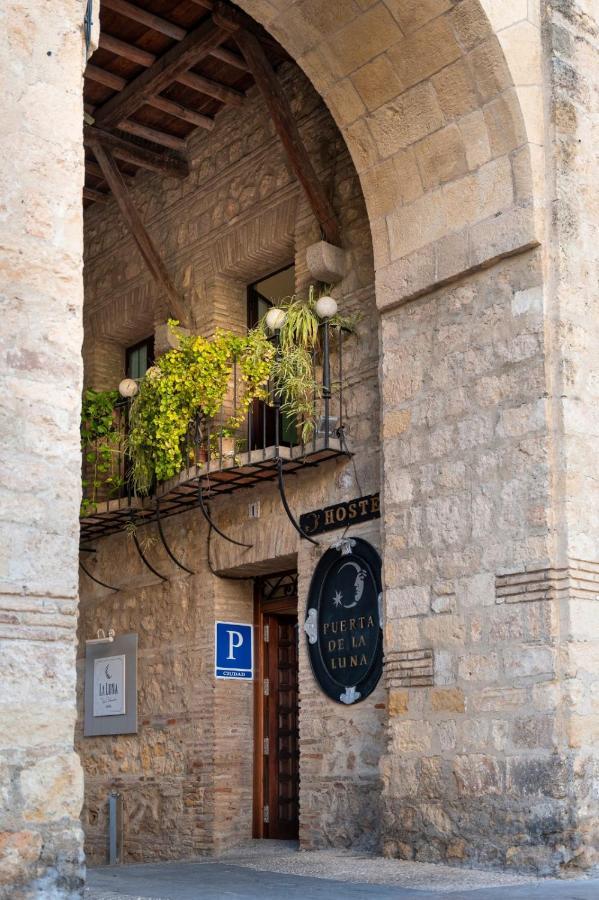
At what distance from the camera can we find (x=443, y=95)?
7.51 m

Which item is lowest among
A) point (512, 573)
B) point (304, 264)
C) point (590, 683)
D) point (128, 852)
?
point (128, 852)

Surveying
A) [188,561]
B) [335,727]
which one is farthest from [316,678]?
[188,561]

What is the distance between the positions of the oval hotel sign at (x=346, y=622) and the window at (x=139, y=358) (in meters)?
3.51

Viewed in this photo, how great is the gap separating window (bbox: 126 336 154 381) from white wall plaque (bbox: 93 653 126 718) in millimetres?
2535

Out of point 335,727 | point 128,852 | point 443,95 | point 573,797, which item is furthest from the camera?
point 128,852

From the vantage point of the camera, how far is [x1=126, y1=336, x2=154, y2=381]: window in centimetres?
1126

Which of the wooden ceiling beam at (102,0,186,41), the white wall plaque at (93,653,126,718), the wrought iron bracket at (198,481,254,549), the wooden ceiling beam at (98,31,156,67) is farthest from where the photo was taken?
the white wall plaque at (93,653,126,718)

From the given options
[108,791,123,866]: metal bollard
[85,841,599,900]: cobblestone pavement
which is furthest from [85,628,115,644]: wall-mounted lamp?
[85,841,599,900]: cobblestone pavement

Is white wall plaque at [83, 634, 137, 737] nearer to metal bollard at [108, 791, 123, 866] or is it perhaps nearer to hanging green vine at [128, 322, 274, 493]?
metal bollard at [108, 791, 123, 866]

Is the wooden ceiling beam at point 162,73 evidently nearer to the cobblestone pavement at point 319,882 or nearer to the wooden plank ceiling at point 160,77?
the wooden plank ceiling at point 160,77

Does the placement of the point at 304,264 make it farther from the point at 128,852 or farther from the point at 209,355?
the point at 128,852

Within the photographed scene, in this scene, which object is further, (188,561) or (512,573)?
(188,561)

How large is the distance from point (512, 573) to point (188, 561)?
3.54 meters

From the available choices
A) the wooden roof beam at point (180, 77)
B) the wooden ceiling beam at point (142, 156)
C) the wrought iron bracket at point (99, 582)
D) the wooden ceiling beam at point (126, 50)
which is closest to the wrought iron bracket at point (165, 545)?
the wrought iron bracket at point (99, 582)
